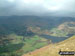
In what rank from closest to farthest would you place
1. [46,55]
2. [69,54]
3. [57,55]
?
[69,54], [57,55], [46,55]

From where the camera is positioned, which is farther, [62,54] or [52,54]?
[52,54]

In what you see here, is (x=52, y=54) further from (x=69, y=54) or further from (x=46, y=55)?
(x=69, y=54)

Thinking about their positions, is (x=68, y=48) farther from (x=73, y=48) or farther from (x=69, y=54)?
(x=69, y=54)

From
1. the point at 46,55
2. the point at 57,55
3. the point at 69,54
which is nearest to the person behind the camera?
the point at 69,54

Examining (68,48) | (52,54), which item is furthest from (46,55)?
(68,48)

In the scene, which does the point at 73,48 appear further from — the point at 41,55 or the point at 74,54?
the point at 41,55

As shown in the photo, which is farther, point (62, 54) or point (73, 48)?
point (73, 48)

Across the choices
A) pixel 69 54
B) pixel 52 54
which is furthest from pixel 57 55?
pixel 69 54

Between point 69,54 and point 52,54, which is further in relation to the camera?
point 52,54
